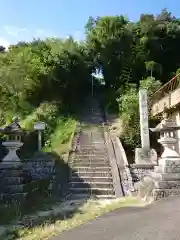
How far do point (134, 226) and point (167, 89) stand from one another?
14199mm

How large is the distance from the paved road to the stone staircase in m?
4.55

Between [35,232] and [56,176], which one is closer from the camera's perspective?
[35,232]

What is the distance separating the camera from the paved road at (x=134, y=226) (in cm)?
471

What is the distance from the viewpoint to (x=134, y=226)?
17.2 ft

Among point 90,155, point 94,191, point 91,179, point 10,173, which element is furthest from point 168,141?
point 90,155

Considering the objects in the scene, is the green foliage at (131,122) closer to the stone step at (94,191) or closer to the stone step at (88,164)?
the stone step at (88,164)

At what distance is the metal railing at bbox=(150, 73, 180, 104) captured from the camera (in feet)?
56.6

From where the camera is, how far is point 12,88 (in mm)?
21359

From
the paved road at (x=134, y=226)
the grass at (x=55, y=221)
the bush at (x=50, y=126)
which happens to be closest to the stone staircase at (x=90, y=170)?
the bush at (x=50, y=126)

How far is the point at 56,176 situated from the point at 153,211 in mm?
6730

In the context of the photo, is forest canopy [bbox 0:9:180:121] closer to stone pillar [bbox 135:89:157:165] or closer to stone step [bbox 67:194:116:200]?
stone pillar [bbox 135:89:157:165]

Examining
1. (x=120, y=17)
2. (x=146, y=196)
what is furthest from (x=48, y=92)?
(x=146, y=196)

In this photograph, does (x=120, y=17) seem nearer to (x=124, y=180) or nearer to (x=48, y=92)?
(x=48, y=92)

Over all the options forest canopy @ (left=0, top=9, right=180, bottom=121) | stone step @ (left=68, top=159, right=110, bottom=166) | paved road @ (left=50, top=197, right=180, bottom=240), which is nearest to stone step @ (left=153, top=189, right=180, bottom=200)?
paved road @ (left=50, top=197, right=180, bottom=240)
